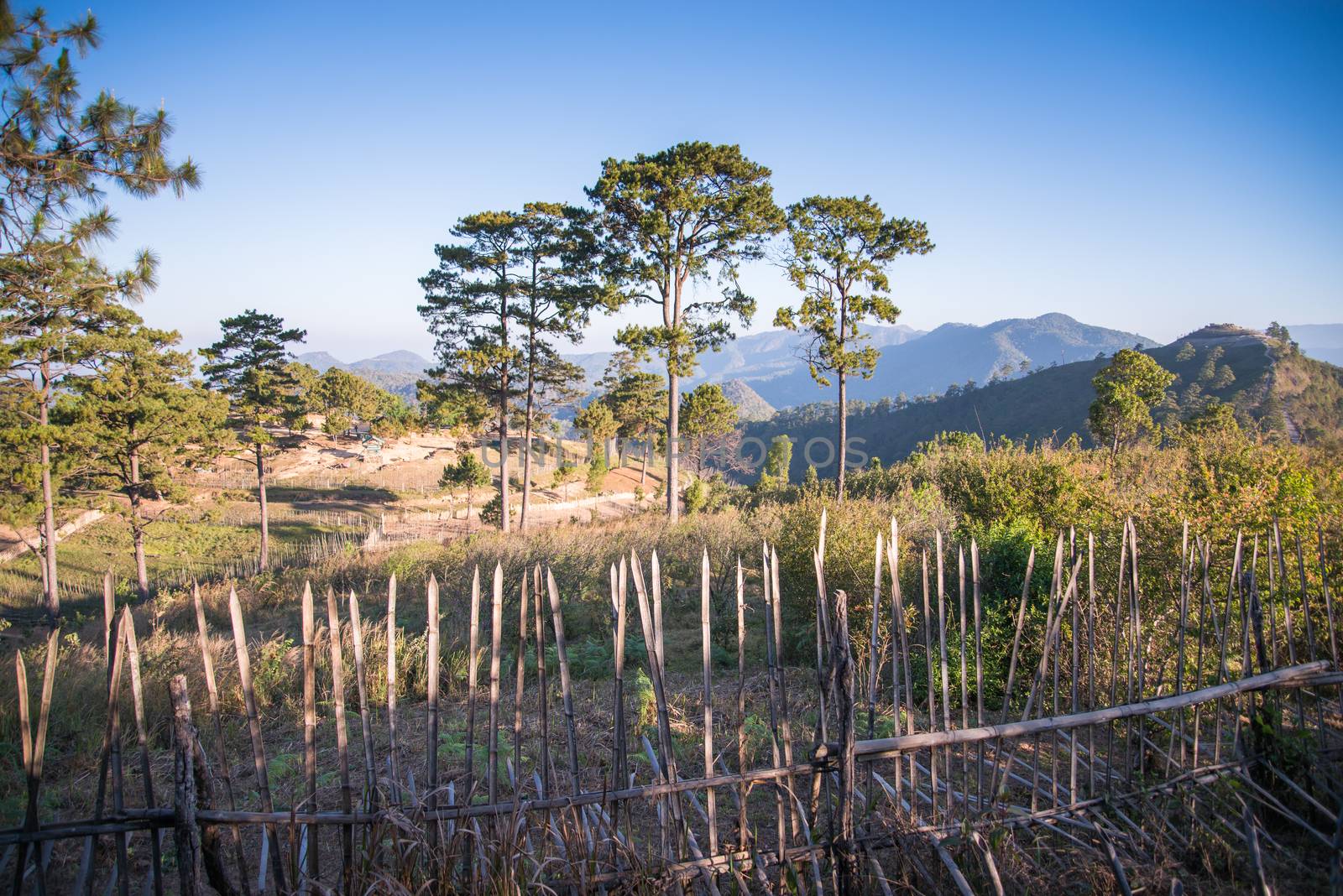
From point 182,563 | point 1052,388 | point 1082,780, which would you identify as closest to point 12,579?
point 182,563

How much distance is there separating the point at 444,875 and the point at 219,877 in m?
0.81

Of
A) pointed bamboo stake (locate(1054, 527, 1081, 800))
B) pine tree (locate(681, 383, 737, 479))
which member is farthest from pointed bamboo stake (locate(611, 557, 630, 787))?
pine tree (locate(681, 383, 737, 479))

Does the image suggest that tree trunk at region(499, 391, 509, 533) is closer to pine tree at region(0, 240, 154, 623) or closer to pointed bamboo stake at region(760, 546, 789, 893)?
pine tree at region(0, 240, 154, 623)

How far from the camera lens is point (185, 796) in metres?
2.17

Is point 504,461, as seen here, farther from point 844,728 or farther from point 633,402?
point 844,728

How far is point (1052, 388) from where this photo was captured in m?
69.1

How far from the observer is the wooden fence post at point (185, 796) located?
7.02 ft

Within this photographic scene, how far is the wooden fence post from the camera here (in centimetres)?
214

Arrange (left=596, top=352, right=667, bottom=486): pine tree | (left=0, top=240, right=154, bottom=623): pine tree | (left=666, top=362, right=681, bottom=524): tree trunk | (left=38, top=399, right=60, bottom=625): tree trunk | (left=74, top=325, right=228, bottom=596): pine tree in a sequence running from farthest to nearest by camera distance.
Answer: (left=596, top=352, right=667, bottom=486): pine tree → (left=666, top=362, right=681, bottom=524): tree trunk → (left=74, top=325, right=228, bottom=596): pine tree → (left=38, top=399, right=60, bottom=625): tree trunk → (left=0, top=240, right=154, bottom=623): pine tree

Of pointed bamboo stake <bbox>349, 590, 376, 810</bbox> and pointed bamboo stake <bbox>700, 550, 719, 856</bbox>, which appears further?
pointed bamboo stake <bbox>700, 550, 719, 856</bbox>

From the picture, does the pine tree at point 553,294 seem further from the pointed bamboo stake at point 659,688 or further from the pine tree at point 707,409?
the pointed bamboo stake at point 659,688

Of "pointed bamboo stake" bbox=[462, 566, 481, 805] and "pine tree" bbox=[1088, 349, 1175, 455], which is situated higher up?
"pine tree" bbox=[1088, 349, 1175, 455]

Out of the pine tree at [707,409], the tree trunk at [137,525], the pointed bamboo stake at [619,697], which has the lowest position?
the tree trunk at [137,525]

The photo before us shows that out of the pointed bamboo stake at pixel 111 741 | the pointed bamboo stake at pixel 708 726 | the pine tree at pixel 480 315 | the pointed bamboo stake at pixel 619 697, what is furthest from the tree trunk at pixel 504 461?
the pointed bamboo stake at pixel 708 726
